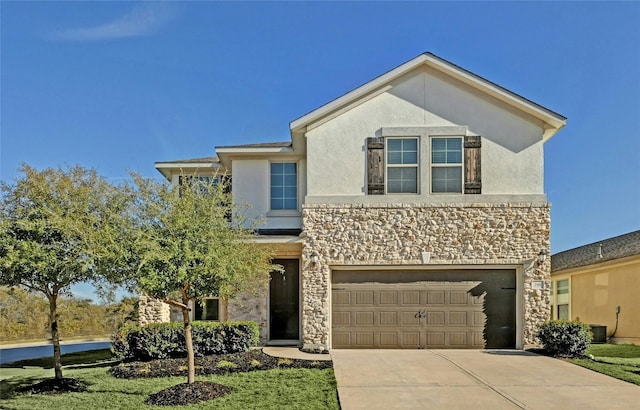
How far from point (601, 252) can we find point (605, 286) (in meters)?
1.47

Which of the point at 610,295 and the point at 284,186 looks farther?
the point at 610,295

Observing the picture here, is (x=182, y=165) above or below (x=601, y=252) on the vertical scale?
above

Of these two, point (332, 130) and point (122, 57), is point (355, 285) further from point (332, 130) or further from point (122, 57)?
point (122, 57)

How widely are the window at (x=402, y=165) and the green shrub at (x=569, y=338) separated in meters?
5.06

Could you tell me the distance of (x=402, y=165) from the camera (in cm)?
1389

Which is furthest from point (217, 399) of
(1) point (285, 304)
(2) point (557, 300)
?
(2) point (557, 300)

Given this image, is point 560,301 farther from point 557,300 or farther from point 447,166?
point 447,166

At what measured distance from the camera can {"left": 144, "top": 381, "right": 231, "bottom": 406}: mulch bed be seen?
816 cm

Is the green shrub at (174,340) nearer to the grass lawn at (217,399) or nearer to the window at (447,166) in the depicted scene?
the grass lawn at (217,399)

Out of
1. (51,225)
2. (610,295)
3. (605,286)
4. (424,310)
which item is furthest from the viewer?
(605,286)

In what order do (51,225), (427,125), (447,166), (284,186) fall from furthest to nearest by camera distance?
1. (284,186)
2. (427,125)
3. (447,166)
4. (51,225)

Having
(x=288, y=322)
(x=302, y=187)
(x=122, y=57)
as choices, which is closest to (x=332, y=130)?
(x=302, y=187)

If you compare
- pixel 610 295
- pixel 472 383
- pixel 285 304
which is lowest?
pixel 472 383

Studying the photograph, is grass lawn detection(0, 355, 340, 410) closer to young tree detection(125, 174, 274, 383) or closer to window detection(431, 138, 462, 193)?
young tree detection(125, 174, 274, 383)
